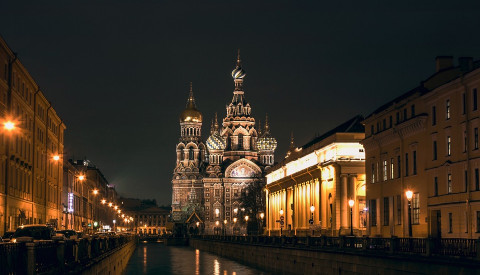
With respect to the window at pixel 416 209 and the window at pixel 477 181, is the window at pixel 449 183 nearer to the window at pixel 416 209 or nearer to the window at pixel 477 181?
the window at pixel 477 181

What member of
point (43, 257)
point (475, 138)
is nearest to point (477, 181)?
point (475, 138)

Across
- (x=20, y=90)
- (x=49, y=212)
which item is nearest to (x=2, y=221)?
(x=20, y=90)

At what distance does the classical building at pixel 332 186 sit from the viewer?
290 feet

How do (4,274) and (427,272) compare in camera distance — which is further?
(427,272)

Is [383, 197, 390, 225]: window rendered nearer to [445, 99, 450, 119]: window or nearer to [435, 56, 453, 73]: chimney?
[435, 56, 453, 73]: chimney

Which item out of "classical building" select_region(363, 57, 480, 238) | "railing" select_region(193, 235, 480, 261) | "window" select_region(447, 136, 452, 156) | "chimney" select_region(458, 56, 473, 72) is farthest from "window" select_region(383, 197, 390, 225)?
"window" select_region(447, 136, 452, 156)

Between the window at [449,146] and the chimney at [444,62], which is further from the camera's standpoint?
the chimney at [444,62]

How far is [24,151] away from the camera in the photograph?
65.3m

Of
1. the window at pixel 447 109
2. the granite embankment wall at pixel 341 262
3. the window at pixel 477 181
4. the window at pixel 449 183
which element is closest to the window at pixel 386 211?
the granite embankment wall at pixel 341 262

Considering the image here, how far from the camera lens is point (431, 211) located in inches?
2218

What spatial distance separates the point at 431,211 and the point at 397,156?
10.1 m

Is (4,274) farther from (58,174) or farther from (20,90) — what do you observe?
(58,174)

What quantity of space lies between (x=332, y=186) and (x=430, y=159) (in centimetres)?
3606

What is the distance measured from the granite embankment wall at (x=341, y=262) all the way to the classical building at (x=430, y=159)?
483 centimetres
